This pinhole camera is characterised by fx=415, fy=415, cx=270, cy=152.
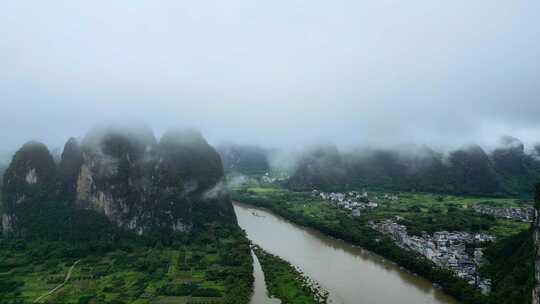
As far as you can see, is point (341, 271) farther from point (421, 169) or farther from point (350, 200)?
point (421, 169)

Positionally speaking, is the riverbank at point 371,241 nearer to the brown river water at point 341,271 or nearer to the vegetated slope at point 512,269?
the brown river water at point 341,271

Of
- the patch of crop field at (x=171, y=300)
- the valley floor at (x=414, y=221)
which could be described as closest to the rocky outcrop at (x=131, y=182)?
the valley floor at (x=414, y=221)

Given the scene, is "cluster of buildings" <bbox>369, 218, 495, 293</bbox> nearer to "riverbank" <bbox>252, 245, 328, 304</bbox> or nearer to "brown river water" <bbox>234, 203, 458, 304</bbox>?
"brown river water" <bbox>234, 203, 458, 304</bbox>

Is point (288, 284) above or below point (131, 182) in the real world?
below

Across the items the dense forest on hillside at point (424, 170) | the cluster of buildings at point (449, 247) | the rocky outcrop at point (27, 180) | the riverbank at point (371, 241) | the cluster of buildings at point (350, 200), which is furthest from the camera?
the dense forest on hillside at point (424, 170)

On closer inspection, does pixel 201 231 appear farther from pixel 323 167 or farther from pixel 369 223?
pixel 323 167

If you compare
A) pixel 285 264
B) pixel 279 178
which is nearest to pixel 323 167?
pixel 279 178

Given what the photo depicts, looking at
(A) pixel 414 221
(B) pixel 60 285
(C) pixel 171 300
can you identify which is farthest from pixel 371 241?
(B) pixel 60 285
